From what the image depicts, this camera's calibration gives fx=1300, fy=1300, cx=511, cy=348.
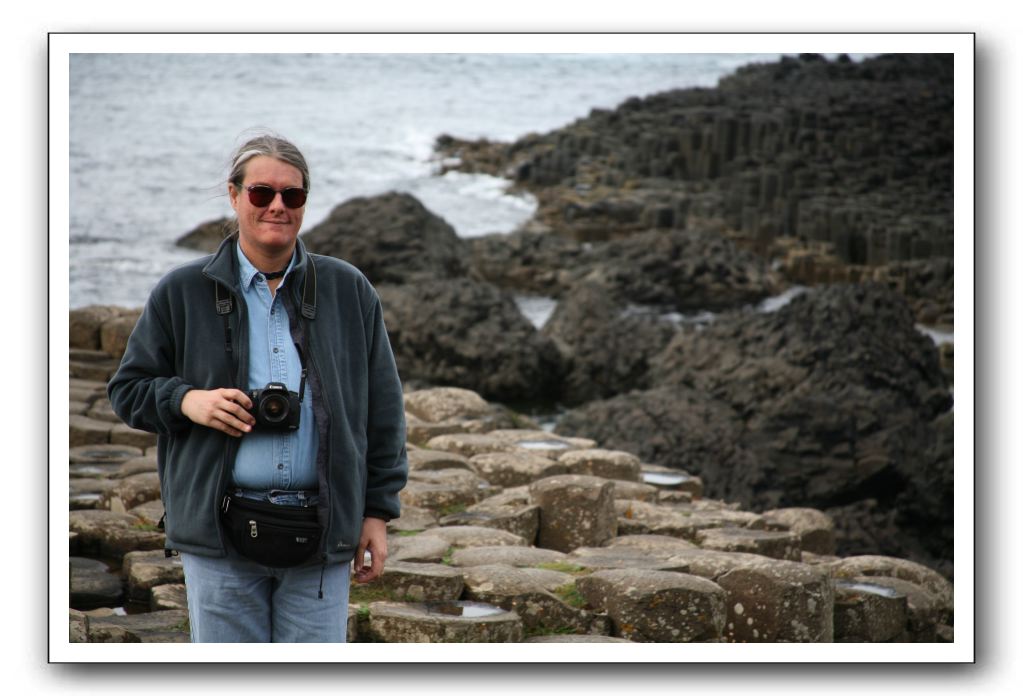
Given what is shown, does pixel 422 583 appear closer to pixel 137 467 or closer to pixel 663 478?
pixel 137 467

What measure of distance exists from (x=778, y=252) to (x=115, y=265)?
6.60 metres

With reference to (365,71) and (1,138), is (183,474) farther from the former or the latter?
(365,71)

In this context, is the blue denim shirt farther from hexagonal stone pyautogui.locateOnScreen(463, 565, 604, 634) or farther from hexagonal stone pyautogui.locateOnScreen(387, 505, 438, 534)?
hexagonal stone pyautogui.locateOnScreen(387, 505, 438, 534)

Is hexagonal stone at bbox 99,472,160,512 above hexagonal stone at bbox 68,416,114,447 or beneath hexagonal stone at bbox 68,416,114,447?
beneath

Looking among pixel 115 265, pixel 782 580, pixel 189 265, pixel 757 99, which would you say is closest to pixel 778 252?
pixel 757 99

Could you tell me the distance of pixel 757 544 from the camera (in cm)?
643

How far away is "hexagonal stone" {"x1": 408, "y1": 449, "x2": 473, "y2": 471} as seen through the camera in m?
7.57

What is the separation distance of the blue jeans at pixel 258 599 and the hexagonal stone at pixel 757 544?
3.02m

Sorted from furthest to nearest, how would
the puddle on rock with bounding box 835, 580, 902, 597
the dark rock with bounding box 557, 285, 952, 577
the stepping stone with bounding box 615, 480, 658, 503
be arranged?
the dark rock with bounding box 557, 285, 952, 577 → the stepping stone with bounding box 615, 480, 658, 503 → the puddle on rock with bounding box 835, 580, 902, 597

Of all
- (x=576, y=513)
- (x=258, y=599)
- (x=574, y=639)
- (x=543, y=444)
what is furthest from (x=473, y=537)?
(x=258, y=599)

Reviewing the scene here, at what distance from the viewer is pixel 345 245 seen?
14.5m

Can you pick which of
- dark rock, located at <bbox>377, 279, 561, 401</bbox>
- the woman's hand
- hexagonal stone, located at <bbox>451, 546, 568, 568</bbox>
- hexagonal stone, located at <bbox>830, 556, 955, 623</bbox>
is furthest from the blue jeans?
dark rock, located at <bbox>377, 279, 561, 401</bbox>

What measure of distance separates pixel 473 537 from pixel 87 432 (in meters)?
3.14

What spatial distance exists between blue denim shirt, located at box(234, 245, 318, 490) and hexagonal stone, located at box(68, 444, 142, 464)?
417cm
